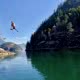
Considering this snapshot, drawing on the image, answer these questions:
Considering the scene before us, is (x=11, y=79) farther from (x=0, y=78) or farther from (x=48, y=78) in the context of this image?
(x=48, y=78)

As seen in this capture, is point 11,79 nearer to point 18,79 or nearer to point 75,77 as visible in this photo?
point 18,79

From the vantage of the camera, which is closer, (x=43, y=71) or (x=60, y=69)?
(x=43, y=71)

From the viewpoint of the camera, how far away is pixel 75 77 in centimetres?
6184

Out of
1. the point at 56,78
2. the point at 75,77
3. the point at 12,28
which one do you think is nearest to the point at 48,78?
the point at 56,78

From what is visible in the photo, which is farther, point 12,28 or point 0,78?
point 0,78

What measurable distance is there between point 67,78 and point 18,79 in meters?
12.4

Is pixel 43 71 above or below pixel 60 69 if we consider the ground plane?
below

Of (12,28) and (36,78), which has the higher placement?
(12,28)

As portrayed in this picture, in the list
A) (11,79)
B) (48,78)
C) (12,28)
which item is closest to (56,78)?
(48,78)

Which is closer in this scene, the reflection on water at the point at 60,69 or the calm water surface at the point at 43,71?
the reflection on water at the point at 60,69

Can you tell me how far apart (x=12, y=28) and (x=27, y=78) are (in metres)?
31.5

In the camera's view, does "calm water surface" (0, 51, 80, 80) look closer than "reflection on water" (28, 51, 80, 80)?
No

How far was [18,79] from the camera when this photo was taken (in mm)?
61844

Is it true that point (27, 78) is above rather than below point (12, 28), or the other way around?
below
